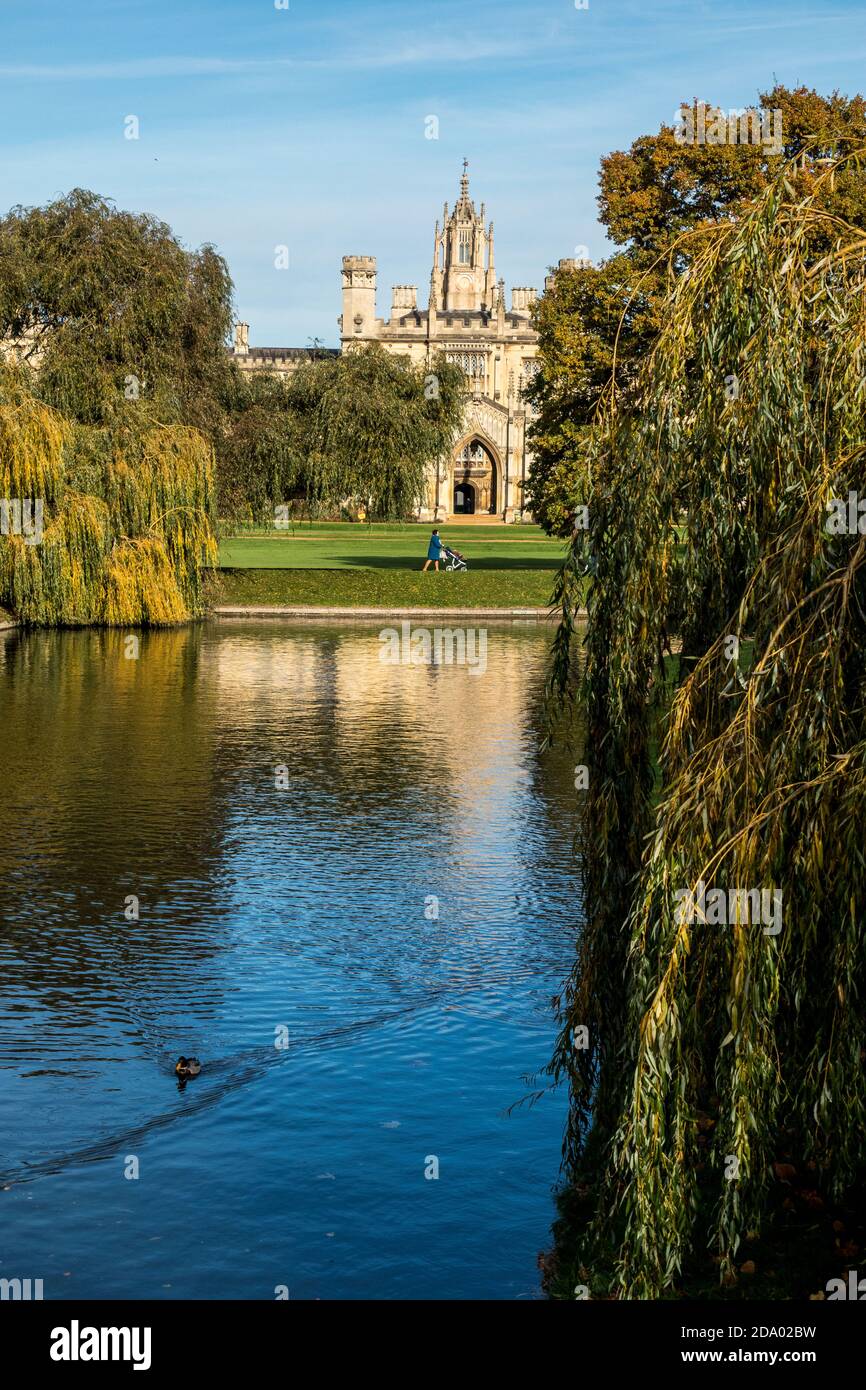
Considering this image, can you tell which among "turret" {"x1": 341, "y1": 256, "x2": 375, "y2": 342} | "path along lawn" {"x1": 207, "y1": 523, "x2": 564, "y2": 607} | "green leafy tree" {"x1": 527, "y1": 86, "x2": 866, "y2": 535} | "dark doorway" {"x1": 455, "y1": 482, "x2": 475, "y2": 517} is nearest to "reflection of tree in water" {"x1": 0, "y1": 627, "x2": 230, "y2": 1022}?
"path along lawn" {"x1": 207, "y1": 523, "x2": 564, "y2": 607}

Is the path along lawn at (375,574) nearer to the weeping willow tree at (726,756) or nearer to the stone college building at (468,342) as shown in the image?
the weeping willow tree at (726,756)

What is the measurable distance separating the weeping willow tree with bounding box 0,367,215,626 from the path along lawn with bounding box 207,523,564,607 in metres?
3.00

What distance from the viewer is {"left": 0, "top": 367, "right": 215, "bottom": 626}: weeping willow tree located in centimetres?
4012

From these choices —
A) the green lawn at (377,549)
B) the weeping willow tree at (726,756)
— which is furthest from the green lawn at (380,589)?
the weeping willow tree at (726,756)

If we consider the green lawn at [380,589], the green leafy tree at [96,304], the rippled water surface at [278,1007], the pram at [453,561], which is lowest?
the rippled water surface at [278,1007]

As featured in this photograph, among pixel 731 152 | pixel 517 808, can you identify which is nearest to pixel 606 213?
pixel 731 152

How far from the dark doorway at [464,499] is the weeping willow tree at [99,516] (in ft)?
302

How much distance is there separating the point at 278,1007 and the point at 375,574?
138 feet

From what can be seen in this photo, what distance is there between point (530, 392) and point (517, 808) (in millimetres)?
33706

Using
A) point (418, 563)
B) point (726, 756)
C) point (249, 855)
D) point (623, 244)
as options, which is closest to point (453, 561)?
point (418, 563)

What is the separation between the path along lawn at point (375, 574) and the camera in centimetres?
5028
